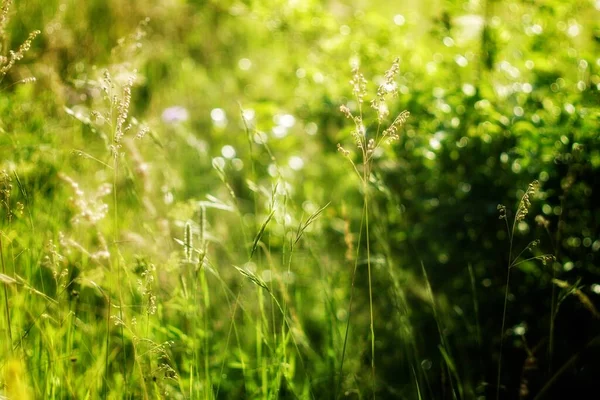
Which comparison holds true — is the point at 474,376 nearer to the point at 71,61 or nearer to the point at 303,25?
the point at 303,25

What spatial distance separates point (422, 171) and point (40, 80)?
5.99ft

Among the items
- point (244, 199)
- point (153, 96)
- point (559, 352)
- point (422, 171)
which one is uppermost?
point (153, 96)

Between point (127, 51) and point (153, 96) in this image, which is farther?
point (153, 96)

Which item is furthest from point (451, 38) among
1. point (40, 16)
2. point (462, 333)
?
point (40, 16)

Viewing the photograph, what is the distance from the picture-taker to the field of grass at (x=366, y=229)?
1.41m

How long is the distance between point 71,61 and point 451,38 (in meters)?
1.76

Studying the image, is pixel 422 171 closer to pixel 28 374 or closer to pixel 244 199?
pixel 244 199

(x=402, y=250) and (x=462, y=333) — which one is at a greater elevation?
(x=402, y=250)

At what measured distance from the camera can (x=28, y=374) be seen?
1.25 metres

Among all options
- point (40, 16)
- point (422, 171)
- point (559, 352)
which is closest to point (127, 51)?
point (422, 171)

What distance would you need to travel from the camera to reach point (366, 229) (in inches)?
58.9

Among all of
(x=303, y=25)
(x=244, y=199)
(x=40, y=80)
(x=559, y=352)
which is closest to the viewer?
(x=559, y=352)

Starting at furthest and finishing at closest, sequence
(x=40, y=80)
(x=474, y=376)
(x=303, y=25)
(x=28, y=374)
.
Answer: (x=40, y=80)
(x=303, y=25)
(x=474, y=376)
(x=28, y=374)

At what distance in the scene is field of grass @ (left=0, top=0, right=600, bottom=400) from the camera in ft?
4.62
